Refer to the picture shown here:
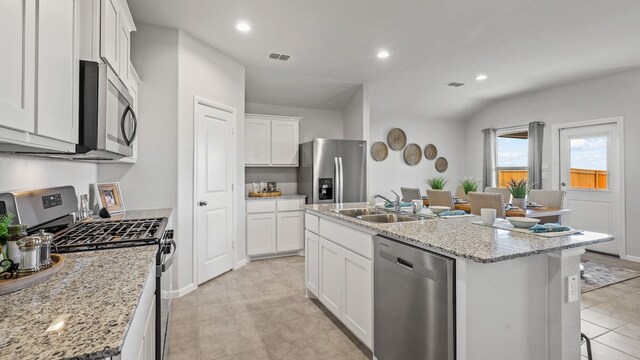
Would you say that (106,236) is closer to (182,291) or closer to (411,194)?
(182,291)

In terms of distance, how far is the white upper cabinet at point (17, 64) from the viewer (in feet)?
2.62

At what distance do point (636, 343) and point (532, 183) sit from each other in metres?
3.71

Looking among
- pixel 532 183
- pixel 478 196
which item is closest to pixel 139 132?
pixel 478 196

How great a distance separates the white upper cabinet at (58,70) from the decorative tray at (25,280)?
44 centimetres

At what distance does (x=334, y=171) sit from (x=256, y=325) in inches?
102

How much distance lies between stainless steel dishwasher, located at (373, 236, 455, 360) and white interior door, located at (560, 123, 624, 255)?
13.8 ft

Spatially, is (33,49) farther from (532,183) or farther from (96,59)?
(532,183)

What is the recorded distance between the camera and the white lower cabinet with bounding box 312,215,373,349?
1.97m

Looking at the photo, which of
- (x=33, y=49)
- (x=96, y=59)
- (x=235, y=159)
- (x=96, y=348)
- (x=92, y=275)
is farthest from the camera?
(x=235, y=159)

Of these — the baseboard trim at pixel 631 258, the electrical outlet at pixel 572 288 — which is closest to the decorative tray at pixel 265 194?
the electrical outlet at pixel 572 288

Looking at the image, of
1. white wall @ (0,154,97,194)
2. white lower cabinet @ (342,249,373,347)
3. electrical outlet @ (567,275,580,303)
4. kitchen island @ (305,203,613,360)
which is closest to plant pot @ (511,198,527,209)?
kitchen island @ (305,203,613,360)

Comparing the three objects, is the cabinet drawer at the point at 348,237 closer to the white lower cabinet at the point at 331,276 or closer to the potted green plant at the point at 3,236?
the white lower cabinet at the point at 331,276

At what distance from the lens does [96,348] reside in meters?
0.62

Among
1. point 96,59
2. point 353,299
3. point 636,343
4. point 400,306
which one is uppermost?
point 96,59
